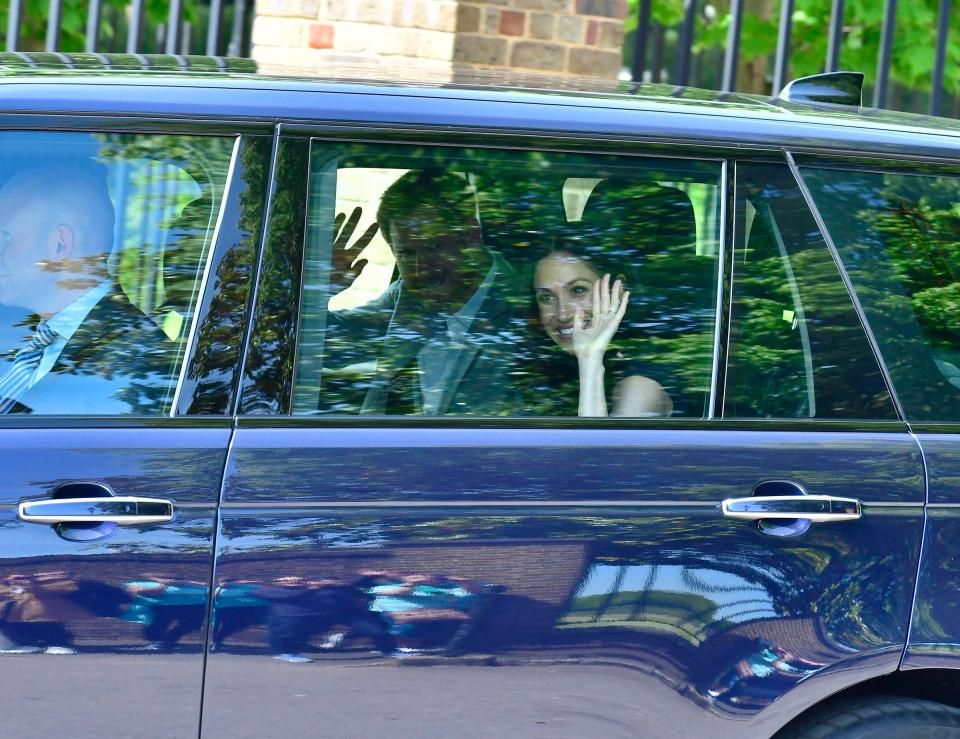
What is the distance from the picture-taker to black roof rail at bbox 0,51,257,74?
2.16m

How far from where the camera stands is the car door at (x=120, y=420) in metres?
1.83

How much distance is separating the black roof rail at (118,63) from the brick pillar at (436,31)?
87.4 inches

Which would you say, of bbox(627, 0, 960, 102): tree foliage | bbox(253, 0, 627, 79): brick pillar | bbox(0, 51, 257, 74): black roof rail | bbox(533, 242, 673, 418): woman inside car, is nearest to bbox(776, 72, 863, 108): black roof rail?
bbox(533, 242, 673, 418): woman inside car

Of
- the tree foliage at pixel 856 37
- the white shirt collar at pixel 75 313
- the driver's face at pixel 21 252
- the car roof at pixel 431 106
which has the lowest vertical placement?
the white shirt collar at pixel 75 313

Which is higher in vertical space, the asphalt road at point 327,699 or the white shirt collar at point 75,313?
the white shirt collar at point 75,313

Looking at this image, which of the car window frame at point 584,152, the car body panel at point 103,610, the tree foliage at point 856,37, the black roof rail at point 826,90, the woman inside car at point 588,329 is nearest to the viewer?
the car body panel at point 103,610

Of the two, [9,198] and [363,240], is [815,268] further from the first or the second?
[9,198]

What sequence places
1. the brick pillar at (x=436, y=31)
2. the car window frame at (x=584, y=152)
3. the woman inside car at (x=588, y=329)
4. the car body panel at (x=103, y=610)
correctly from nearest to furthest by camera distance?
1. the car body panel at (x=103, y=610)
2. the car window frame at (x=584, y=152)
3. the woman inside car at (x=588, y=329)
4. the brick pillar at (x=436, y=31)

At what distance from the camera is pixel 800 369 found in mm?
2123

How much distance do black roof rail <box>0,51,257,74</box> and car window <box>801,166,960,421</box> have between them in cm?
113

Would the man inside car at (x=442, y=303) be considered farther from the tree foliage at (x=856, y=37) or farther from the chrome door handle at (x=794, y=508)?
the tree foliage at (x=856, y=37)

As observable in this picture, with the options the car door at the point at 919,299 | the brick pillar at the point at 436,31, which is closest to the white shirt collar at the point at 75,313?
the car door at the point at 919,299

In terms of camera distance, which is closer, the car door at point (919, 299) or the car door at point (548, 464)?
the car door at point (548, 464)

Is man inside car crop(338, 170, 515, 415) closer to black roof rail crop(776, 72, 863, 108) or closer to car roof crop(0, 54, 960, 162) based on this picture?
car roof crop(0, 54, 960, 162)
